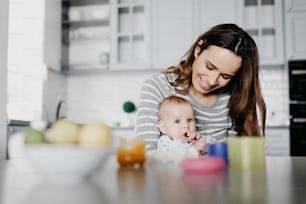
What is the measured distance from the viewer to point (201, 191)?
2.06ft

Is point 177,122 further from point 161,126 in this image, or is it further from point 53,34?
point 53,34

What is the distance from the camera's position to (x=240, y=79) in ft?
6.07

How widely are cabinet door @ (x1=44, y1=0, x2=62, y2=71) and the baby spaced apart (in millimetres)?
2455

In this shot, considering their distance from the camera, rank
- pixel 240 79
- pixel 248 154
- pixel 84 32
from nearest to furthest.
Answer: pixel 248 154 < pixel 240 79 < pixel 84 32

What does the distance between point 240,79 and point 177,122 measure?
1.14 ft

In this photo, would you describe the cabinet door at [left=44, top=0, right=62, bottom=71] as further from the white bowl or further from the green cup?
the white bowl

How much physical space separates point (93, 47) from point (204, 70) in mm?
3000

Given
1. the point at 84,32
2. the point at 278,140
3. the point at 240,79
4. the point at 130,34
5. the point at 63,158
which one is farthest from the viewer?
the point at 84,32

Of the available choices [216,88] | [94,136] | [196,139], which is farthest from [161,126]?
[94,136]

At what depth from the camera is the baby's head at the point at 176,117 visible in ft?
5.78

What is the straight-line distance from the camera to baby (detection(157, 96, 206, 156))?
5.72ft

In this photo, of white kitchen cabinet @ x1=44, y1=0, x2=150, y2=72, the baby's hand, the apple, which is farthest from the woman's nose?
white kitchen cabinet @ x1=44, y1=0, x2=150, y2=72

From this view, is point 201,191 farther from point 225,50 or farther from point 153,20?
point 153,20

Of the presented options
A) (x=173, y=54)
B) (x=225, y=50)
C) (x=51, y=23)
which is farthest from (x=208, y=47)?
(x=51, y=23)
